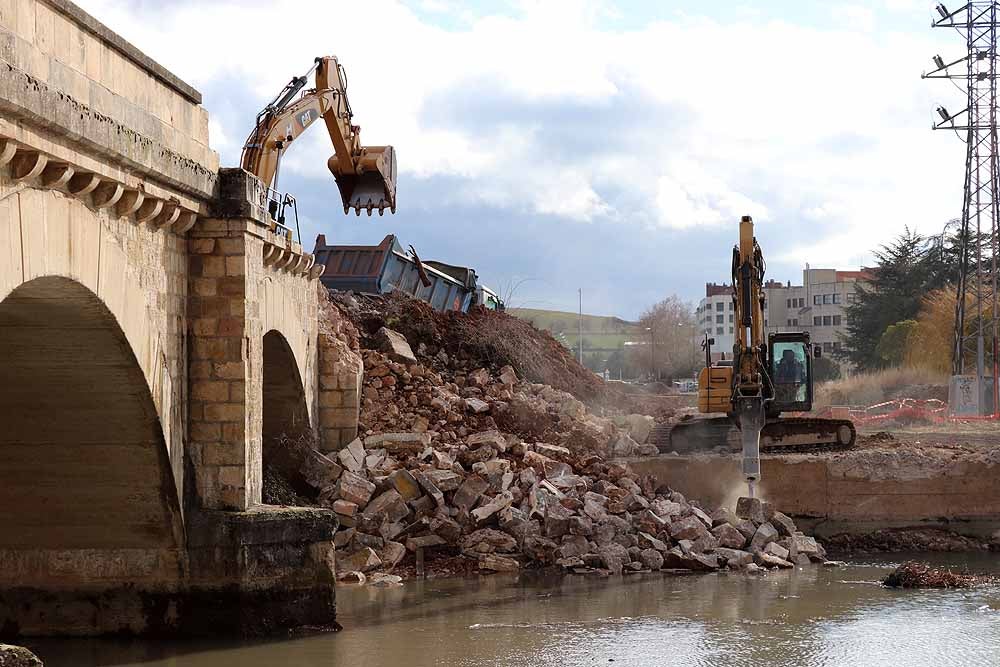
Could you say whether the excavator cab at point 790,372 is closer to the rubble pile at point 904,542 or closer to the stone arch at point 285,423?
the rubble pile at point 904,542

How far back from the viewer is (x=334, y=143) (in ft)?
63.0

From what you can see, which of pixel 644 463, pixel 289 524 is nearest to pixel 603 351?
pixel 644 463

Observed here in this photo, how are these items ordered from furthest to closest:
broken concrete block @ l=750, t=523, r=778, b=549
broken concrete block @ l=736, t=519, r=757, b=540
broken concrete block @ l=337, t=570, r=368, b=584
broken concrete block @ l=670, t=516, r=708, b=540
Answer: broken concrete block @ l=736, t=519, r=757, b=540 → broken concrete block @ l=750, t=523, r=778, b=549 → broken concrete block @ l=670, t=516, r=708, b=540 → broken concrete block @ l=337, t=570, r=368, b=584

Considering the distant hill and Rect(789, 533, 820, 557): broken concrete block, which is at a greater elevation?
the distant hill

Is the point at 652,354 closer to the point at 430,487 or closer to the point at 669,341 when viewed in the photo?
the point at 669,341

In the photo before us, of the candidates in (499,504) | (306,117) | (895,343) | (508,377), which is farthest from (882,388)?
(306,117)

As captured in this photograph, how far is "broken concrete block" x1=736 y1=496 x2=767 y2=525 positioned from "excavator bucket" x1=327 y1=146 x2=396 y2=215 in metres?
A: 6.90

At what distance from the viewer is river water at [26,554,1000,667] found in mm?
11156

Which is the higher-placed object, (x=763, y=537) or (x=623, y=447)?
(x=623, y=447)

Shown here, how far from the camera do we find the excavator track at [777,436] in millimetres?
22062

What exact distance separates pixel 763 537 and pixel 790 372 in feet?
18.2

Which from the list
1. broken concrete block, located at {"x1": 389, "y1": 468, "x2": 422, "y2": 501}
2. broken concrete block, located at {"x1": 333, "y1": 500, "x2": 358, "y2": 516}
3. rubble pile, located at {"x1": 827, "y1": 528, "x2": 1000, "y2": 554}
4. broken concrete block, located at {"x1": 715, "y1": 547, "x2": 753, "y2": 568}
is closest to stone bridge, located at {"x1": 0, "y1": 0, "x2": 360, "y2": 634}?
broken concrete block, located at {"x1": 333, "y1": 500, "x2": 358, "y2": 516}

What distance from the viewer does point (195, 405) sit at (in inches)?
454

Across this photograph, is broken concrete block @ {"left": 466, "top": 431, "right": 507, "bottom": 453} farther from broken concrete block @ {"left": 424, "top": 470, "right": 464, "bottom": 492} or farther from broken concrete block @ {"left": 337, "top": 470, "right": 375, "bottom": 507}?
broken concrete block @ {"left": 337, "top": 470, "right": 375, "bottom": 507}
